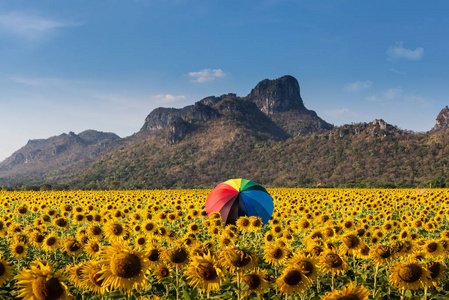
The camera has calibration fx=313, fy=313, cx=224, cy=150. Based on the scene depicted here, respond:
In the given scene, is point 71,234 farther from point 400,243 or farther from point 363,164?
point 363,164

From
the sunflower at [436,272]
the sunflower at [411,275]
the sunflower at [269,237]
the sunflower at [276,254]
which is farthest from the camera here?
the sunflower at [269,237]

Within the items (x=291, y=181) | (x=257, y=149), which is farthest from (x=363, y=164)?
(x=257, y=149)

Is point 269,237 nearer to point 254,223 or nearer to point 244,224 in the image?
point 254,223

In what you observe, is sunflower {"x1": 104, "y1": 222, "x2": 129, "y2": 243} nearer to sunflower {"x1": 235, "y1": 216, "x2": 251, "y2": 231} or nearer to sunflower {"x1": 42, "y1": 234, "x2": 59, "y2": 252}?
sunflower {"x1": 42, "y1": 234, "x2": 59, "y2": 252}

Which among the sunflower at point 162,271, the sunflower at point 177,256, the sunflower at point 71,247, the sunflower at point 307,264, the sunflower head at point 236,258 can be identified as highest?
the sunflower head at point 236,258

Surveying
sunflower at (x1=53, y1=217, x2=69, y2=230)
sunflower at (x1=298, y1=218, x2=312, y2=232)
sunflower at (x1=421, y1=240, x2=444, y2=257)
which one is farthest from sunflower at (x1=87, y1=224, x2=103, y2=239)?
sunflower at (x1=421, y1=240, x2=444, y2=257)

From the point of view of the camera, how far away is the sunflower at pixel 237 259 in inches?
145

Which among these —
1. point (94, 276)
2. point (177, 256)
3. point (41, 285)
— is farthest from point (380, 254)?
point (41, 285)

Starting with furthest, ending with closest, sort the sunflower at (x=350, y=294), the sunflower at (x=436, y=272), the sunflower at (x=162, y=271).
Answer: the sunflower at (x=162, y=271)
the sunflower at (x=436, y=272)
the sunflower at (x=350, y=294)

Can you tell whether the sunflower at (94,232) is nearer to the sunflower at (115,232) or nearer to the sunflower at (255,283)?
the sunflower at (115,232)

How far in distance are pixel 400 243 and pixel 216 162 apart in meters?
160

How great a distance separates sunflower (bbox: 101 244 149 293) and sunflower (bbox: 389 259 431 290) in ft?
10.8

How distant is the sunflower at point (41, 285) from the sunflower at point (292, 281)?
8.19 ft

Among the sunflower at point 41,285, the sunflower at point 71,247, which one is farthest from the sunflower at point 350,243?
the sunflower at point 71,247
